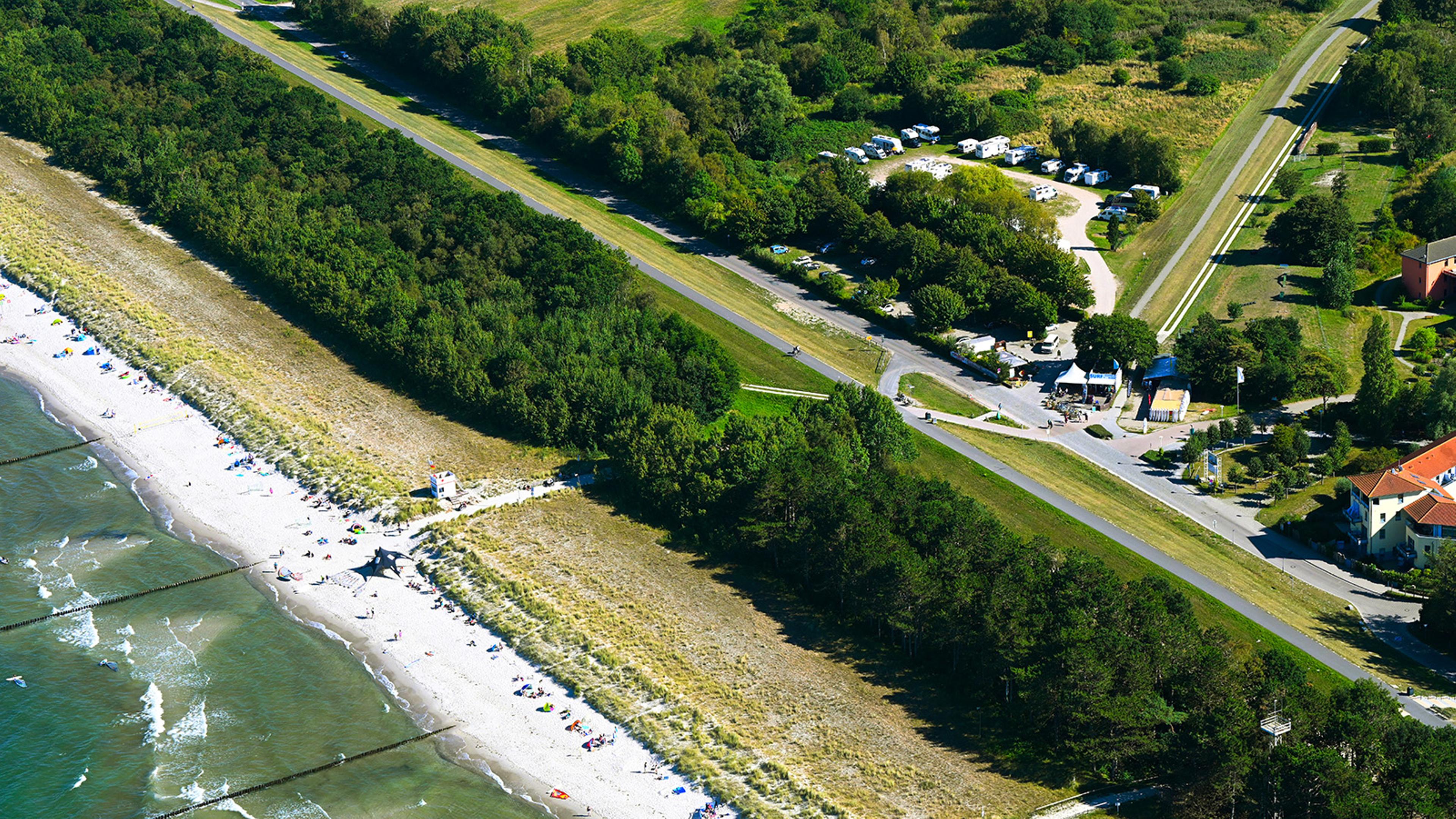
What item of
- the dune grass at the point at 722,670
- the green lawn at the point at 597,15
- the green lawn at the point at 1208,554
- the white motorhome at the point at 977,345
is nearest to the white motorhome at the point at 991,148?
the white motorhome at the point at 977,345

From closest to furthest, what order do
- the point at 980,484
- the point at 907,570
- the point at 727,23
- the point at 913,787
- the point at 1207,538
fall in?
the point at 913,787 → the point at 907,570 → the point at 1207,538 → the point at 980,484 → the point at 727,23

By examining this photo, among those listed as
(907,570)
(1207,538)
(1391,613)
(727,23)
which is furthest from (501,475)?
(727,23)

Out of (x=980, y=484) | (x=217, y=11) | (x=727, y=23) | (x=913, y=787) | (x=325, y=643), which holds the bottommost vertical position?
(x=325, y=643)

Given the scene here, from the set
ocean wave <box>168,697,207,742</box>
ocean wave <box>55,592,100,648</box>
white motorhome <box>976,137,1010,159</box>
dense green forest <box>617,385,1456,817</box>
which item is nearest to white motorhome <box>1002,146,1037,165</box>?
white motorhome <box>976,137,1010,159</box>

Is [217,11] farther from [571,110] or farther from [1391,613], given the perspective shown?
[1391,613]

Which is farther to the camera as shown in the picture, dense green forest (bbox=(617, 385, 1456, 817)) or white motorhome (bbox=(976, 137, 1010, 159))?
white motorhome (bbox=(976, 137, 1010, 159))

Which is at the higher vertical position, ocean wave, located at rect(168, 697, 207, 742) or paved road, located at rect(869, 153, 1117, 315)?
paved road, located at rect(869, 153, 1117, 315)

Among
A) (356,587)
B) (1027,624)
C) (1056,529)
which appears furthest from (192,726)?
(1056,529)

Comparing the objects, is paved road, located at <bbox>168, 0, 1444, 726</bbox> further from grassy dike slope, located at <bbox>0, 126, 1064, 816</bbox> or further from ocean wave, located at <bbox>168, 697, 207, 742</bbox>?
ocean wave, located at <bbox>168, 697, 207, 742</bbox>
